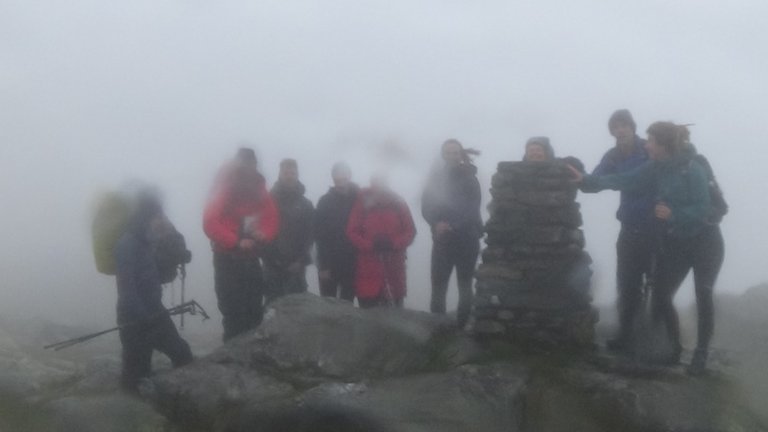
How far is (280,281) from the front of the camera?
460 inches

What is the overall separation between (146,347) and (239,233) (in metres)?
1.54

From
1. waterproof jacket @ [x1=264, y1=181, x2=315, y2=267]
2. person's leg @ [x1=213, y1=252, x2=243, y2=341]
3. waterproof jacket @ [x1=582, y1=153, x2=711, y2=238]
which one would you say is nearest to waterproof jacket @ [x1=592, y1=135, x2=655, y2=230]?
waterproof jacket @ [x1=582, y1=153, x2=711, y2=238]

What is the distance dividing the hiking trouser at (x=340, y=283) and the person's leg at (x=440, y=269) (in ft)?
3.21

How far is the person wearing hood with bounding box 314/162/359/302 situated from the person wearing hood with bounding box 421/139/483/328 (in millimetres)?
956

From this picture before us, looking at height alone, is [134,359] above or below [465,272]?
below

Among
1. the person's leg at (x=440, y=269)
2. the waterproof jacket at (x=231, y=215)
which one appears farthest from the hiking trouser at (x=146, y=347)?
the person's leg at (x=440, y=269)

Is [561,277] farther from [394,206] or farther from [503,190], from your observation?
[394,206]

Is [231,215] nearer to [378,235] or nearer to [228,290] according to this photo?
[228,290]

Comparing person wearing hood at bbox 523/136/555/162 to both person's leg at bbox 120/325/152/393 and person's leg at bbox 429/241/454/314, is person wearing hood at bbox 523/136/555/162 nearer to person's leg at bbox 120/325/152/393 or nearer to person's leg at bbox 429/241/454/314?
person's leg at bbox 429/241/454/314

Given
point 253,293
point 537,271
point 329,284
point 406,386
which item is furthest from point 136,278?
point 537,271

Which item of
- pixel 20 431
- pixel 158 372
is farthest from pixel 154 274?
pixel 20 431

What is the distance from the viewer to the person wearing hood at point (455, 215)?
1130 cm

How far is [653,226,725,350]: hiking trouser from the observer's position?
369 inches

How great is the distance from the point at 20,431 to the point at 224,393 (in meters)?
2.10
